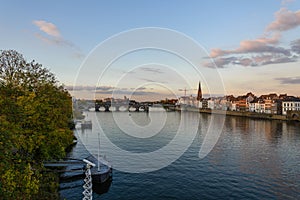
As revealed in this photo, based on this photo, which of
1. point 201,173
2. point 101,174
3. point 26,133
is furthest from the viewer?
point 201,173

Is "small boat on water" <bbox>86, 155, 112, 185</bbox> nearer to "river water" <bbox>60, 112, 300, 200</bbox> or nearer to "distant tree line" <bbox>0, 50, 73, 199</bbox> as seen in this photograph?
"river water" <bbox>60, 112, 300, 200</bbox>

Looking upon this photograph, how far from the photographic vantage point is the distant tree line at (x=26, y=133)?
12.5m

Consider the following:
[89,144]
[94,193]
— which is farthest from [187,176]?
[89,144]

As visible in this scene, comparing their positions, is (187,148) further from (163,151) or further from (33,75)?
(33,75)

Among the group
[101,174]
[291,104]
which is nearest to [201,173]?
[101,174]

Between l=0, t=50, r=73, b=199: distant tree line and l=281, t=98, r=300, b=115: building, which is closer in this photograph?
l=0, t=50, r=73, b=199: distant tree line

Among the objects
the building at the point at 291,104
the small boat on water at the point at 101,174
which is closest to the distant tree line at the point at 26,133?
the small boat on water at the point at 101,174

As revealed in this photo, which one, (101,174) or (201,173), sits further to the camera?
(201,173)

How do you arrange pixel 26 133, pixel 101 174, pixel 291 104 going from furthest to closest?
pixel 291 104 → pixel 101 174 → pixel 26 133

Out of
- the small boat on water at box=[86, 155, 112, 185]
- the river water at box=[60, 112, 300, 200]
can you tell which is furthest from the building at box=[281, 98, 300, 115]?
the small boat on water at box=[86, 155, 112, 185]

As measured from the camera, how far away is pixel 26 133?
73.7ft

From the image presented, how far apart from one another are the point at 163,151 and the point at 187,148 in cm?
569

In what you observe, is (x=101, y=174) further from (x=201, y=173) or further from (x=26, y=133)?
(x=201, y=173)

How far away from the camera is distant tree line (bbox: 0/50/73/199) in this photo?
12520 millimetres
